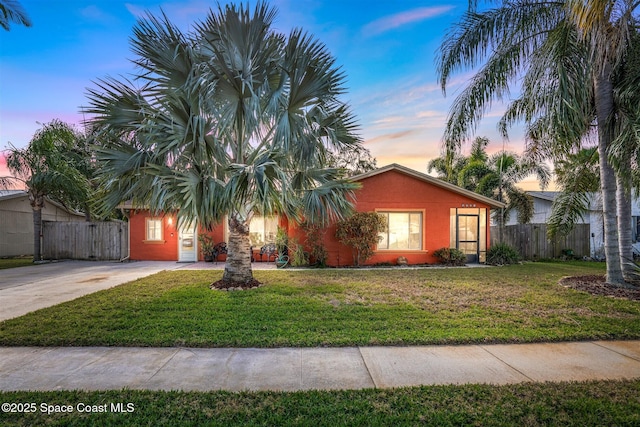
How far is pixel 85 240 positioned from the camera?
14406 mm

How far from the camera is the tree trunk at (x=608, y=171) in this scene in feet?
24.1

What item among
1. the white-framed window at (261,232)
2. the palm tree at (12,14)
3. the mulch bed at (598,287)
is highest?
the palm tree at (12,14)

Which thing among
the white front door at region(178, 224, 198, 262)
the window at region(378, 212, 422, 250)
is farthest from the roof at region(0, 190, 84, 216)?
the window at region(378, 212, 422, 250)

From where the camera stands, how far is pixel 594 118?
8.16 m

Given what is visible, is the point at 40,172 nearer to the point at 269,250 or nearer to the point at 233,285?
the point at 269,250

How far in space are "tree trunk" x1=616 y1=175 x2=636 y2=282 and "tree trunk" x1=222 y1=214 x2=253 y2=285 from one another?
953cm

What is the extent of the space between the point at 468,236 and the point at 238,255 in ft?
35.3

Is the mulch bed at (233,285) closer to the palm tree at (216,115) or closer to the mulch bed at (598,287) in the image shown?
the palm tree at (216,115)

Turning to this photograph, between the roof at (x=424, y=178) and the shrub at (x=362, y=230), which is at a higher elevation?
the roof at (x=424, y=178)

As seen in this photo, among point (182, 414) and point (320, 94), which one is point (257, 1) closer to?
point (320, 94)

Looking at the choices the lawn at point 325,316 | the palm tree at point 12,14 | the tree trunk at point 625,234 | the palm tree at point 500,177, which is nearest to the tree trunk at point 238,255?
the lawn at point 325,316

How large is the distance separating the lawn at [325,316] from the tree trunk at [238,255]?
0.64 metres

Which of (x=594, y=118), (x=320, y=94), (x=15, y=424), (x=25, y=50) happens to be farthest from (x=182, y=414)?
(x=25, y=50)

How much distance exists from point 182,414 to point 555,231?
11322 mm
